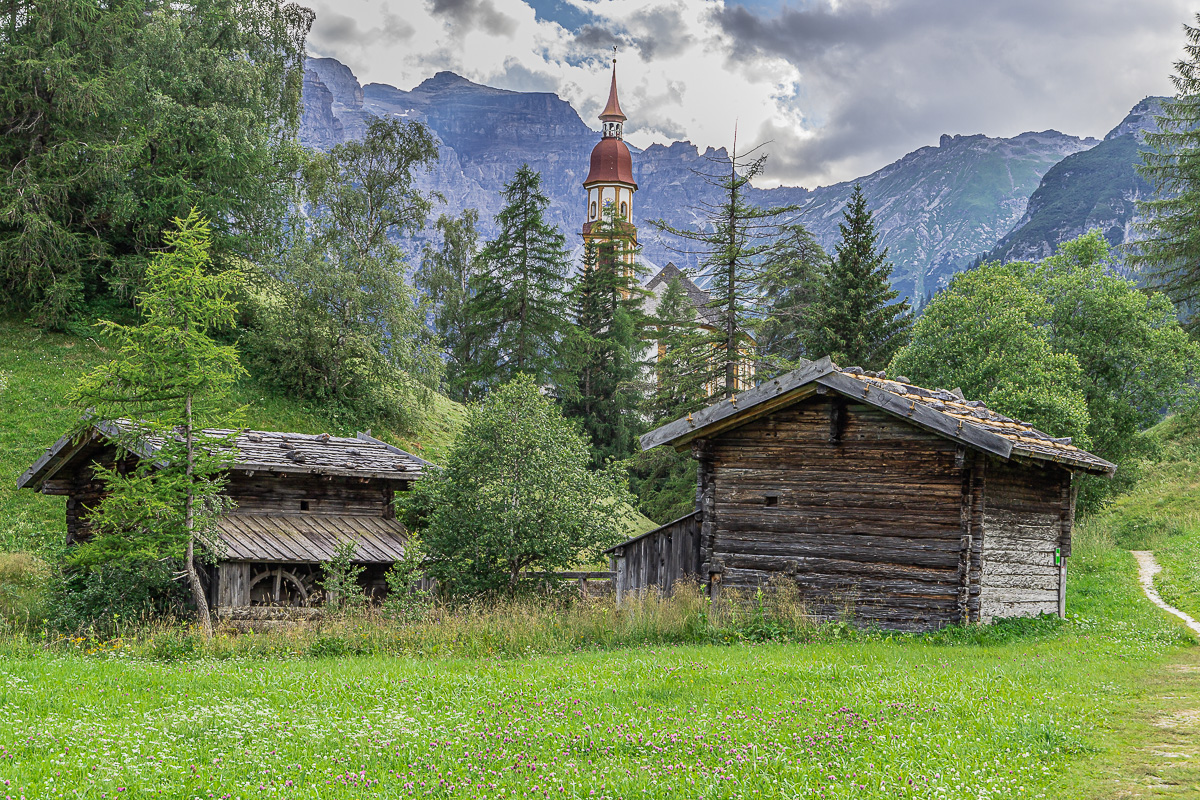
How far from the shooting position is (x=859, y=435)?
48.7ft

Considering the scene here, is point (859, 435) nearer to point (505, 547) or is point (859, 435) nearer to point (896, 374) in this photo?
point (505, 547)

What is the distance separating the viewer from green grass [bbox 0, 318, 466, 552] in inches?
1000

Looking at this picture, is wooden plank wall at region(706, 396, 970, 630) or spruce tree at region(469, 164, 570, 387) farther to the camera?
spruce tree at region(469, 164, 570, 387)

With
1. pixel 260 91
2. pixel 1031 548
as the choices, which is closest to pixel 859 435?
pixel 1031 548

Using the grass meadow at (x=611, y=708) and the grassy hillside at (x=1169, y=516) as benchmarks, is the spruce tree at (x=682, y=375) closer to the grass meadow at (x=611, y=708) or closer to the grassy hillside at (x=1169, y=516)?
the grassy hillside at (x=1169, y=516)

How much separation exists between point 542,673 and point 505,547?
695cm

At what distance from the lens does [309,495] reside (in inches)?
789

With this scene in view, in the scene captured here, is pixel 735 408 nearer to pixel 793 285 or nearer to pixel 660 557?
pixel 660 557

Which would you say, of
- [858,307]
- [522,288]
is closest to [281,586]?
[522,288]

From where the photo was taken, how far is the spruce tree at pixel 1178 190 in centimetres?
4291

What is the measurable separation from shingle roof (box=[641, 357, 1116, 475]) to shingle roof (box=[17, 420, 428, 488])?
7444 mm

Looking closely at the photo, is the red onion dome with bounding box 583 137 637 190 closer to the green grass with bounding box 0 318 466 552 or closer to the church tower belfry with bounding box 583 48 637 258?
the church tower belfry with bounding box 583 48 637 258

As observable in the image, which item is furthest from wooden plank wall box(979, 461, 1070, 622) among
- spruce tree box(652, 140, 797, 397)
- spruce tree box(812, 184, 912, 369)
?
spruce tree box(812, 184, 912, 369)

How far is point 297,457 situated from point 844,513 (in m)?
11.8
